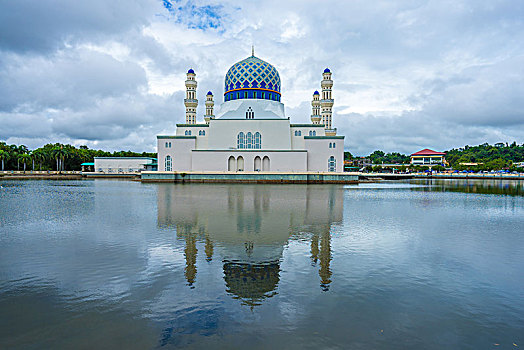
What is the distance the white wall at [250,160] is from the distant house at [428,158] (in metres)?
74.9

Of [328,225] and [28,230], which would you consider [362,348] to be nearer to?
[328,225]

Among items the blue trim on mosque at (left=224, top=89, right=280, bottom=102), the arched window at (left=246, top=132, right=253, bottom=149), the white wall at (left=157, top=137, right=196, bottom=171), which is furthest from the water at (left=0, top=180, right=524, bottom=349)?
the blue trim on mosque at (left=224, top=89, right=280, bottom=102)

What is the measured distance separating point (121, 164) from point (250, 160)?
30448 mm

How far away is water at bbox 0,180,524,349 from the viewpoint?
4199mm

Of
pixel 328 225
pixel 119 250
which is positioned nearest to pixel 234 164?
pixel 328 225

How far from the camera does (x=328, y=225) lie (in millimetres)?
11438

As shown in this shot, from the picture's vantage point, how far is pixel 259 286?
5.75 meters

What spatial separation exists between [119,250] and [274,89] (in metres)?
42.1

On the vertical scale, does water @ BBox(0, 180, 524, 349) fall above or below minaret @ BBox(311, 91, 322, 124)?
below

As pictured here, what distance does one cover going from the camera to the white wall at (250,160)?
43.1m

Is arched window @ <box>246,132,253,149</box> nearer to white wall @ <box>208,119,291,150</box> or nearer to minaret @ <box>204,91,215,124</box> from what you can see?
white wall @ <box>208,119,291,150</box>

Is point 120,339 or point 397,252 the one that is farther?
point 397,252

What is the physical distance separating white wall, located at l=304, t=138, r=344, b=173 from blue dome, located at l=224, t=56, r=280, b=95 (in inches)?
377

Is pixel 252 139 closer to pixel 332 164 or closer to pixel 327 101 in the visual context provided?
pixel 332 164
